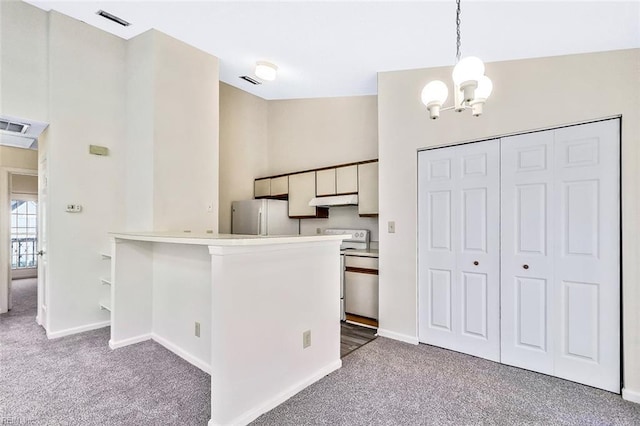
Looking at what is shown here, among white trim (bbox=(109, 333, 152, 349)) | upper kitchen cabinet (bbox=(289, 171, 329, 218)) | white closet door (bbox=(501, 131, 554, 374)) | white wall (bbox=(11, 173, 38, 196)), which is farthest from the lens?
white wall (bbox=(11, 173, 38, 196))

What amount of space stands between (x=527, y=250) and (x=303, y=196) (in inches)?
112

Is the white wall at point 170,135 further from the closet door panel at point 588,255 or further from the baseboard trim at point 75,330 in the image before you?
the closet door panel at point 588,255

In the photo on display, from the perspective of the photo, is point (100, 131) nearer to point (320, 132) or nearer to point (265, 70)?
point (265, 70)

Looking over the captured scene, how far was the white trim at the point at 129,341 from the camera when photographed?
9.50ft

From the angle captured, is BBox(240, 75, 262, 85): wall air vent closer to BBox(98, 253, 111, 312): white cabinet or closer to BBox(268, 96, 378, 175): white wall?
BBox(268, 96, 378, 175): white wall

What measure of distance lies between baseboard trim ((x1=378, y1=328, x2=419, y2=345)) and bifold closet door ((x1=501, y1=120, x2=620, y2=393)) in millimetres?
769

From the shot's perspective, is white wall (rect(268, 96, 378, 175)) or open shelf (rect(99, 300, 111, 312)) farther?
white wall (rect(268, 96, 378, 175))

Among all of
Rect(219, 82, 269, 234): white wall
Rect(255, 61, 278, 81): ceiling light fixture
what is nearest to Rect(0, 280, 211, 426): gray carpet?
Rect(219, 82, 269, 234): white wall

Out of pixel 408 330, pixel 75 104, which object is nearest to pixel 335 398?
pixel 408 330

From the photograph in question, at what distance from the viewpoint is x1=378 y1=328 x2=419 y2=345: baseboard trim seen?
310 cm

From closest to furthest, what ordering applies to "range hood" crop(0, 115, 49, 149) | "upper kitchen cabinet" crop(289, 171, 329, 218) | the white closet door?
the white closet door, "range hood" crop(0, 115, 49, 149), "upper kitchen cabinet" crop(289, 171, 329, 218)

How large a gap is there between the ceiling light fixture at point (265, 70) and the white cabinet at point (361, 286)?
230 centimetres

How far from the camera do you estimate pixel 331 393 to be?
217 centimetres

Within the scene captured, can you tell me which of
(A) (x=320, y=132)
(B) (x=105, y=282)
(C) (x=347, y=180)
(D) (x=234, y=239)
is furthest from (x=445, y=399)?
(A) (x=320, y=132)
